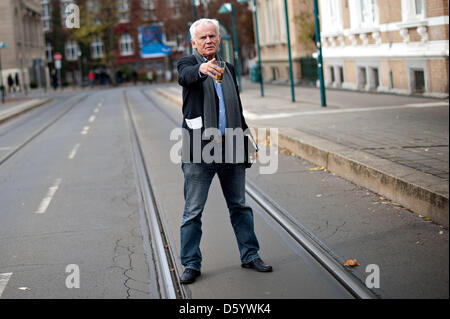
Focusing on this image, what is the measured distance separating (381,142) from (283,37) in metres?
29.9

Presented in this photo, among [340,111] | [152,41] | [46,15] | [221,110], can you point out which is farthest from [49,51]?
[221,110]

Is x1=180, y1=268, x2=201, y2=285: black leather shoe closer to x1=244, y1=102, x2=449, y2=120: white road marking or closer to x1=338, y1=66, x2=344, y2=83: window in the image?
x1=244, y1=102, x2=449, y2=120: white road marking

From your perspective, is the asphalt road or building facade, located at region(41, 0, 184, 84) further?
building facade, located at region(41, 0, 184, 84)

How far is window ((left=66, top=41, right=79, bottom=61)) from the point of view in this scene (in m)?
89.2

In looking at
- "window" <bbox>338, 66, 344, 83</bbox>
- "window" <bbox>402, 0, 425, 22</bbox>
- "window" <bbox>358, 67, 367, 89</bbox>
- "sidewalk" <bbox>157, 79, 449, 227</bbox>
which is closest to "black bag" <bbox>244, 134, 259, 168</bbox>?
"sidewalk" <bbox>157, 79, 449, 227</bbox>

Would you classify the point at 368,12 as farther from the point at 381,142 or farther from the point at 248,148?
the point at 248,148

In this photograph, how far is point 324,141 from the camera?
38.4 ft

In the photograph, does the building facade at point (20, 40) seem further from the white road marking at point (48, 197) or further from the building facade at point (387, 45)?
the white road marking at point (48, 197)

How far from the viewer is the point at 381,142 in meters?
11.4

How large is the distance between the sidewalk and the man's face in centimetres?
271

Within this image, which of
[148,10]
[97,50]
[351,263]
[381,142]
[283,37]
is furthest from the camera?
[97,50]

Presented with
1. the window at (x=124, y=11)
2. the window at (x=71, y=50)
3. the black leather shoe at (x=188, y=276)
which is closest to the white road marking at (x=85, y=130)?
the black leather shoe at (x=188, y=276)
